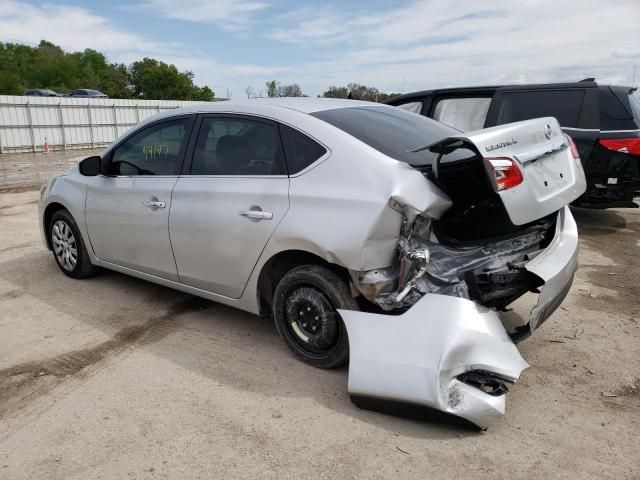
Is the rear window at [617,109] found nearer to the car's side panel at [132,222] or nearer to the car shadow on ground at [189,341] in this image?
the car shadow on ground at [189,341]

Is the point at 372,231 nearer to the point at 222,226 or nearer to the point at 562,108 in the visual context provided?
the point at 222,226

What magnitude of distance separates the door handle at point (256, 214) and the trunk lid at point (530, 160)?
1065mm

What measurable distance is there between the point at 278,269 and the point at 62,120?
24.0 meters

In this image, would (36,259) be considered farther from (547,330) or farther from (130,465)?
(547,330)

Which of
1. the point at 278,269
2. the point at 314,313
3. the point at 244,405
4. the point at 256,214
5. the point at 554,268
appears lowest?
the point at 244,405

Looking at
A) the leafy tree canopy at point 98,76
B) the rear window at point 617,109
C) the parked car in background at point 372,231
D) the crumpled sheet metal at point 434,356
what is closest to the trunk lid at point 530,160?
the parked car in background at point 372,231

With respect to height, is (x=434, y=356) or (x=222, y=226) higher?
(x=222, y=226)

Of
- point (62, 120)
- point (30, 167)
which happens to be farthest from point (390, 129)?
point (62, 120)

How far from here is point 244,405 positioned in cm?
304

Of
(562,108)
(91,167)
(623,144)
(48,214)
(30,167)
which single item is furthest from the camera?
(30,167)

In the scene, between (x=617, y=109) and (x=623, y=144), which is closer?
(x=623, y=144)

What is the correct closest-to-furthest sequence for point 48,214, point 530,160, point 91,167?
point 530,160, point 91,167, point 48,214

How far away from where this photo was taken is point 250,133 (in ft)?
12.0

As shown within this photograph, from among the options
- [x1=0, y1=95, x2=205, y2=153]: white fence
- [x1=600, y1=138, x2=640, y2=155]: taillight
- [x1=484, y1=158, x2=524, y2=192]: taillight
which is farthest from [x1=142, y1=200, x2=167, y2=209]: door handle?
[x1=0, y1=95, x2=205, y2=153]: white fence
